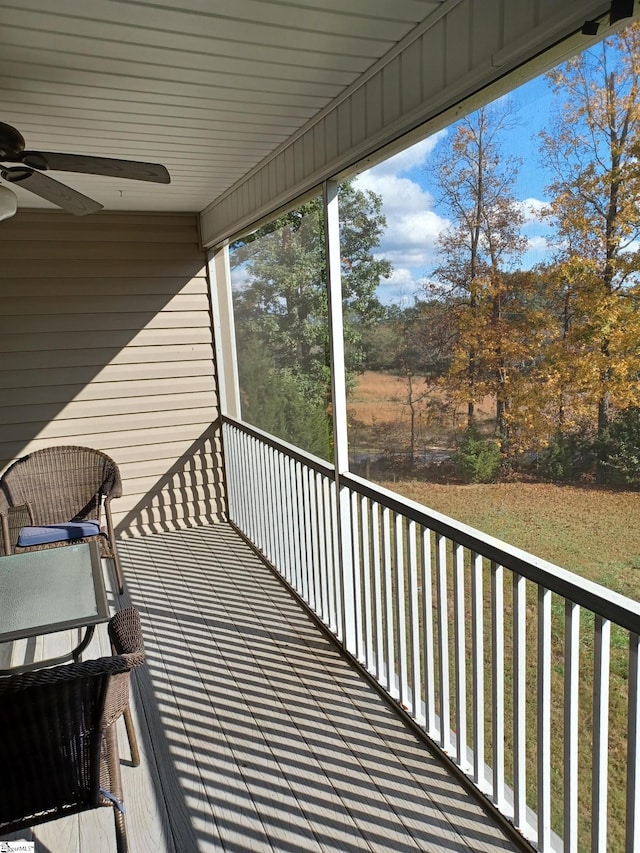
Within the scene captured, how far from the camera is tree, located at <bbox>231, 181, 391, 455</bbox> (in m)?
4.49

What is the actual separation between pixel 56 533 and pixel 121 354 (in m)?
1.83

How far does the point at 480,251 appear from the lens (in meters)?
3.38

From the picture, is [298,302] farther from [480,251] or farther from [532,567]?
[532,567]

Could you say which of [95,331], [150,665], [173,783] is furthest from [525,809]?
[95,331]

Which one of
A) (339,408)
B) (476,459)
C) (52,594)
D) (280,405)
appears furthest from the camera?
(280,405)

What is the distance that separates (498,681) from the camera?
2152 mm

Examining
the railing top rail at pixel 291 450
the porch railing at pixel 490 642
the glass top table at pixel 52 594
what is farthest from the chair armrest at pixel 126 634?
the railing top rail at pixel 291 450

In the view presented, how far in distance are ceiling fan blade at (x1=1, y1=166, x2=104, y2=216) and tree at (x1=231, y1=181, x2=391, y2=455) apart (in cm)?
188

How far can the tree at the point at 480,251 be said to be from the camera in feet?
9.93

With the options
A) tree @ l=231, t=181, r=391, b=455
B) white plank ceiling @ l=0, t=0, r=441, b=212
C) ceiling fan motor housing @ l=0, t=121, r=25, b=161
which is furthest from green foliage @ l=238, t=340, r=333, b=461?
ceiling fan motor housing @ l=0, t=121, r=25, b=161

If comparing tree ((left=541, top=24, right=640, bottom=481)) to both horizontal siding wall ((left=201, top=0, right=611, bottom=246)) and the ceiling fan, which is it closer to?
horizontal siding wall ((left=201, top=0, right=611, bottom=246))

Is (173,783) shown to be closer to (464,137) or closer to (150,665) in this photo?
(150,665)

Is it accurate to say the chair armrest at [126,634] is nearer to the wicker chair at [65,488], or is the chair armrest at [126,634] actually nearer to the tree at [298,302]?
the wicker chair at [65,488]

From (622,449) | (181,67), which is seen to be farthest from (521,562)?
(181,67)
